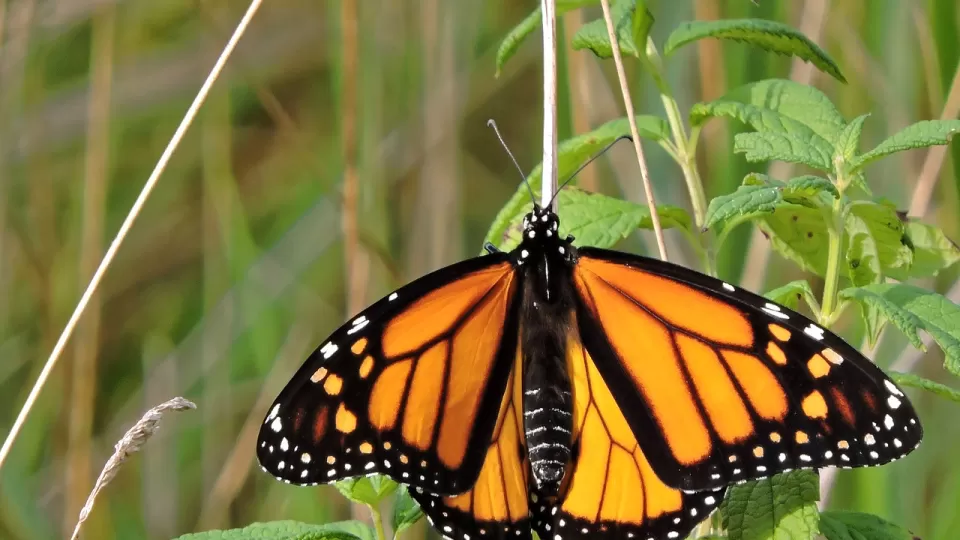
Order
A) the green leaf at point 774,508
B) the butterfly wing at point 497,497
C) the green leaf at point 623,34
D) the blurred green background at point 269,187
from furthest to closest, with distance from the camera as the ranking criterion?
the blurred green background at point 269,187
the green leaf at point 623,34
the butterfly wing at point 497,497
the green leaf at point 774,508

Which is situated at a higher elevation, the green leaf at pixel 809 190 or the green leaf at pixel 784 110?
the green leaf at pixel 784 110

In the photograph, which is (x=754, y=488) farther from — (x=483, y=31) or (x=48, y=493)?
(x=48, y=493)

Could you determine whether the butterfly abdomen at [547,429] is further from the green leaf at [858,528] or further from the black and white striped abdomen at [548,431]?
the green leaf at [858,528]

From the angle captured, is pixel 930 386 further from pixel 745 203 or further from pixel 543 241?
pixel 543 241

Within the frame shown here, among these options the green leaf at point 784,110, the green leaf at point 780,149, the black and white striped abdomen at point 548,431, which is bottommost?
the black and white striped abdomen at point 548,431

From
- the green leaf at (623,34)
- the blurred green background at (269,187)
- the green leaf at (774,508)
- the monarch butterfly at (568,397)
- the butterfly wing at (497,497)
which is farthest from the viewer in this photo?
the blurred green background at (269,187)

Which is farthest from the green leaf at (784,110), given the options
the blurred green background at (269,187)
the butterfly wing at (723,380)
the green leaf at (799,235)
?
the blurred green background at (269,187)

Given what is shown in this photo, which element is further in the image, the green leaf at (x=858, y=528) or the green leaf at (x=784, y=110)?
the green leaf at (x=784, y=110)
